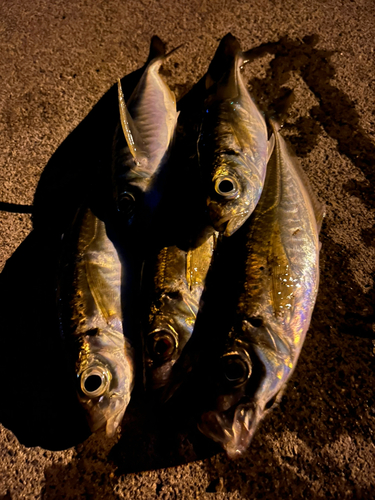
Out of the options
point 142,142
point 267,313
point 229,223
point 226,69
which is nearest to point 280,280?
point 267,313

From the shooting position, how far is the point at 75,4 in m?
3.78

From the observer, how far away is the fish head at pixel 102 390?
6.64ft

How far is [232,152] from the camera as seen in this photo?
232 centimetres

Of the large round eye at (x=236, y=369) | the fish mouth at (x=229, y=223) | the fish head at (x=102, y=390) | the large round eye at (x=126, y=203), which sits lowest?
the fish head at (x=102, y=390)

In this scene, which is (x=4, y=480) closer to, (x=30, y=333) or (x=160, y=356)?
(x=30, y=333)

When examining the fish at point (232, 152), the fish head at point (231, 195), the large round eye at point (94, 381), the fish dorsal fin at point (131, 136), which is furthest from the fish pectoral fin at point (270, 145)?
the large round eye at point (94, 381)

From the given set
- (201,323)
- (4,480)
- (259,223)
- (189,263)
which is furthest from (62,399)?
(259,223)

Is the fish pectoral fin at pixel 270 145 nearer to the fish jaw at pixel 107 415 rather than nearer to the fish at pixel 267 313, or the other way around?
the fish at pixel 267 313

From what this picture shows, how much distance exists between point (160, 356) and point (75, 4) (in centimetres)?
374

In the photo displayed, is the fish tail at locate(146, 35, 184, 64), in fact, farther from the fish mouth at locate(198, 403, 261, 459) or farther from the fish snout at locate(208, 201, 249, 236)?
the fish mouth at locate(198, 403, 261, 459)

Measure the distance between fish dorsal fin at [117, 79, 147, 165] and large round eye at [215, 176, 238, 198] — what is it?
2.39ft

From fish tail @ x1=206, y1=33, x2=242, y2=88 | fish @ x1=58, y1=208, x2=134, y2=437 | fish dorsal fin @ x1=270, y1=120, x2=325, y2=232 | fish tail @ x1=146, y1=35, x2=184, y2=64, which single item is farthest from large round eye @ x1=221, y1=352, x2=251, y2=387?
fish tail @ x1=146, y1=35, x2=184, y2=64

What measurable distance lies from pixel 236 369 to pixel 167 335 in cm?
43

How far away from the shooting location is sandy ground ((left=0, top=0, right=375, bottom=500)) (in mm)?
2219
